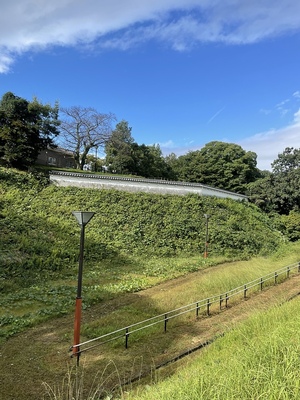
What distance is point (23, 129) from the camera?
75.1 ft

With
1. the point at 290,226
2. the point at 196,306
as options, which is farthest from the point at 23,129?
the point at 290,226

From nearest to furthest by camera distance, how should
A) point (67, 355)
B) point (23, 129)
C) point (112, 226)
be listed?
point (67, 355) < point (112, 226) < point (23, 129)

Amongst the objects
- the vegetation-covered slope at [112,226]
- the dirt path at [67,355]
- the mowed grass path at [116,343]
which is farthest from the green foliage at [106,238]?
the dirt path at [67,355]

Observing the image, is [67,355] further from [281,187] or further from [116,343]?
[281,187]

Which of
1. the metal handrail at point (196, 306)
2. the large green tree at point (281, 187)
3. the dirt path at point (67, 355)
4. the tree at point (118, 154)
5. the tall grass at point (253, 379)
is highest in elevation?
the tree at point (118, 154)

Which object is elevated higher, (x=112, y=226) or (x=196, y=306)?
(x=112, y=226)

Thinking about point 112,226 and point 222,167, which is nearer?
point 112,226

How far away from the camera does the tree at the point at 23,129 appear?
2225 cm

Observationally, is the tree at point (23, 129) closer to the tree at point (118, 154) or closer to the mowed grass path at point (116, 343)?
the tree at point (118, 154)

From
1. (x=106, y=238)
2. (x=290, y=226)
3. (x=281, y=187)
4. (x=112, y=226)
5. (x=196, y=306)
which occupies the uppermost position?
(x=281, y=187)

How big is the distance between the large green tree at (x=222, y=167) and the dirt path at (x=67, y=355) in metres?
29.4

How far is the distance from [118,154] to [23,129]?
1349cm

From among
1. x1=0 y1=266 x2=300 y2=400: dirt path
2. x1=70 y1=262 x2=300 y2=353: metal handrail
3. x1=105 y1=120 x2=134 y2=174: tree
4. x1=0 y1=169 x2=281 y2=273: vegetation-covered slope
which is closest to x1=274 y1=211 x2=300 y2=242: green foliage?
x1=0 y1=169 x2=281 y2=273: vegetation-covered slope

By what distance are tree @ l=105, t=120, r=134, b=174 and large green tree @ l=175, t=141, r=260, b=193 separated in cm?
842
